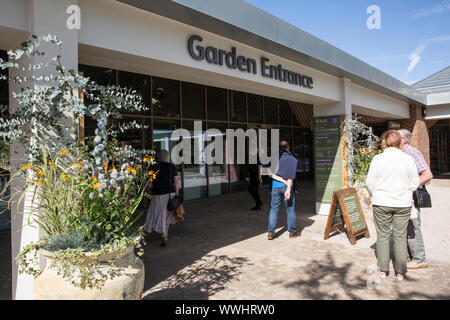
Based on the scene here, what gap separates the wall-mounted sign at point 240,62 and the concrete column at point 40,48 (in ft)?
5.23

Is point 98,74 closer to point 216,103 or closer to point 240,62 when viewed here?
point 216,103

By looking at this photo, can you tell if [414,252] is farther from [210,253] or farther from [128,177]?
[128,177]

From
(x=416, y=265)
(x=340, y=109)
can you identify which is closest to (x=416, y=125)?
(x=340, y=109)

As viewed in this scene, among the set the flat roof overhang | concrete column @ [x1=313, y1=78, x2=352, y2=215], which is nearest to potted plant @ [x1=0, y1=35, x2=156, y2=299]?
the flat roof overhang

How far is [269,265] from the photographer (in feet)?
14.0

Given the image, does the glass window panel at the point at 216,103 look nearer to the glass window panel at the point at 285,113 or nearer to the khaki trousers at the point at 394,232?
the glass window panel at the point at 285,113

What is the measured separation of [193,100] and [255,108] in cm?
319

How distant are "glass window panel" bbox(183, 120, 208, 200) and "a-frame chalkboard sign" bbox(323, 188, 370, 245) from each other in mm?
5345

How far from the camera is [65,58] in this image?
3.05 m

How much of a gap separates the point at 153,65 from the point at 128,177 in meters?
2.26

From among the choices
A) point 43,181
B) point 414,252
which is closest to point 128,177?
point 43,181

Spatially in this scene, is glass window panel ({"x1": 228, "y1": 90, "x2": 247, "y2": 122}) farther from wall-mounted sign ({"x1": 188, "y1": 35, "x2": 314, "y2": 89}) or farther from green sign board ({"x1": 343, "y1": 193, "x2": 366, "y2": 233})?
green sign board ({"x1": 343, "y1": 193, "x2": 366, "y2": 233})

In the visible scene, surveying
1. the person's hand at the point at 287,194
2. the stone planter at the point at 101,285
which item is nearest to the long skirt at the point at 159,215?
the person's hand at the point at 287,194

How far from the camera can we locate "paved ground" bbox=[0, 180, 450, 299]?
346 centimetres
